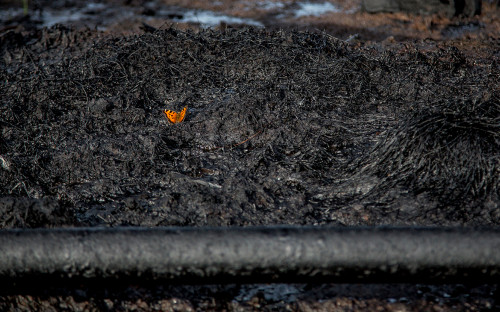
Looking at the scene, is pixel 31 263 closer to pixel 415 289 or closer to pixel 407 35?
pixel 415 289

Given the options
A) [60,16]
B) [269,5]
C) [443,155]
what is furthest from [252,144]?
[60,16]

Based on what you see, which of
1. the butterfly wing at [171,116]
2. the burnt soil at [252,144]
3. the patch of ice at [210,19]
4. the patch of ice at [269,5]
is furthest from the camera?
the patch of ice at [269,5]

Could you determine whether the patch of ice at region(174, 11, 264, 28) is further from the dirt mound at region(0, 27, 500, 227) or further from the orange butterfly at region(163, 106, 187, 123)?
the orange butterfly at region(163, 106, 187, 123)

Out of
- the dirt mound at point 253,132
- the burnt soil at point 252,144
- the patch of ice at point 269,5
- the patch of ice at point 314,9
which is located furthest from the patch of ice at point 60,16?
the patch of ice at point 314,9

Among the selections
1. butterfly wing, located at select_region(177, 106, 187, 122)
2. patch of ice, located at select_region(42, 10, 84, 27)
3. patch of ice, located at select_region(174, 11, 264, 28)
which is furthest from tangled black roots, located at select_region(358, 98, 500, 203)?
patch of ice, located at select_region(42, 10, 84, 27)

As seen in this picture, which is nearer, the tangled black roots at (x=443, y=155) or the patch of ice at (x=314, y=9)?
the tangled black roots at (x=443, y=155)

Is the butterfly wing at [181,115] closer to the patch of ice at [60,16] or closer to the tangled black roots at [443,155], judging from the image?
the tangled black roots at [443,155]

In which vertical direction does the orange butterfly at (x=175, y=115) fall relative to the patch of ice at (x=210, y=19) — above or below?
below

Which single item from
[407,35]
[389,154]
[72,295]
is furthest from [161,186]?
[407,35]
